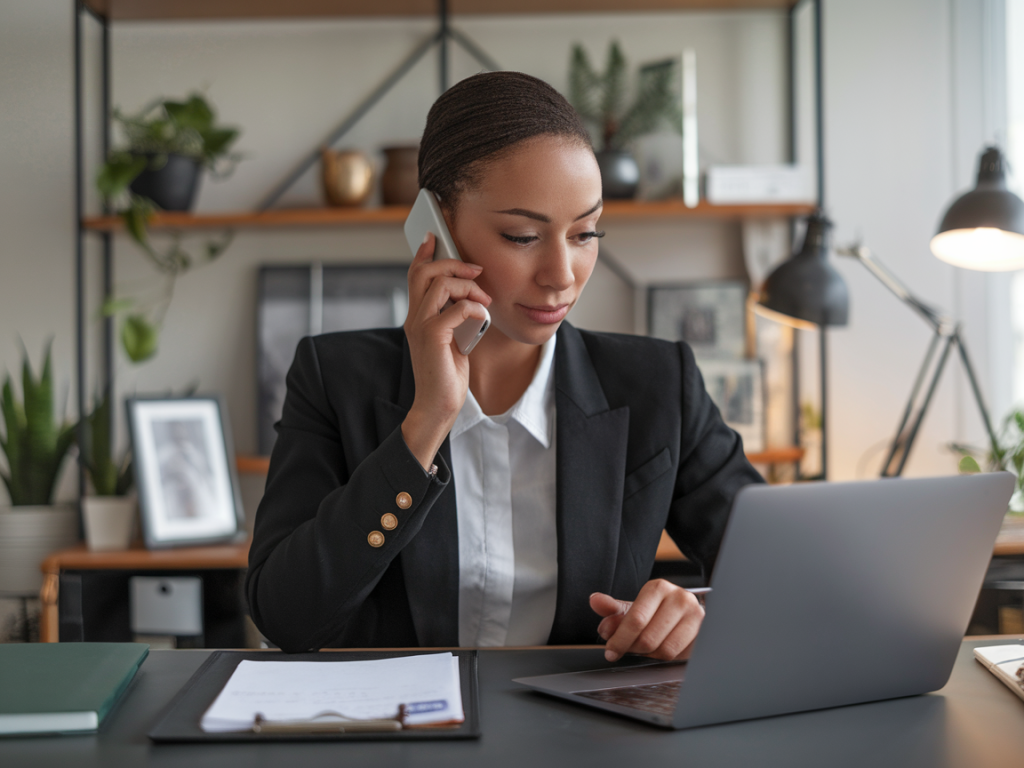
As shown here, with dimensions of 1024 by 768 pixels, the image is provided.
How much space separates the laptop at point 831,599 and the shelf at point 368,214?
153 cm

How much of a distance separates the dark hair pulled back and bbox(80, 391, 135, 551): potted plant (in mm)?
1380

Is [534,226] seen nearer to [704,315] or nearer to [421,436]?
[421,436]

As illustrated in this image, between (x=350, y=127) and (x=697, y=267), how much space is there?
997 mm

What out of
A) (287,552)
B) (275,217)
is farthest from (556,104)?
(275,217)

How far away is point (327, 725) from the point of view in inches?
22.7

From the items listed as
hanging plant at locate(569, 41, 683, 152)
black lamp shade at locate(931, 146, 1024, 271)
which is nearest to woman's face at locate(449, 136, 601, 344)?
black lamp shade at locate(931, 146, 1024, 271)

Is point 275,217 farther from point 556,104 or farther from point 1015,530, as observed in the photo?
point 1015,530

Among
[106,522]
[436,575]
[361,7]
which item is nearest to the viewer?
[436,575]

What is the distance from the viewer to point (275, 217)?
2135 mm

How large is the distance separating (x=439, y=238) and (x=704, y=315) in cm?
146

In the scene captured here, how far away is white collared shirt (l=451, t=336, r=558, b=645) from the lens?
102cm

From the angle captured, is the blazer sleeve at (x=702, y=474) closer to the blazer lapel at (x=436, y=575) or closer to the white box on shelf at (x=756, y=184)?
the blazer lapel at (x=436, y=575)

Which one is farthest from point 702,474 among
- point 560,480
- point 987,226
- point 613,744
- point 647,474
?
point 987,226

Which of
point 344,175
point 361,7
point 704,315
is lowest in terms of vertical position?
point 704,315
